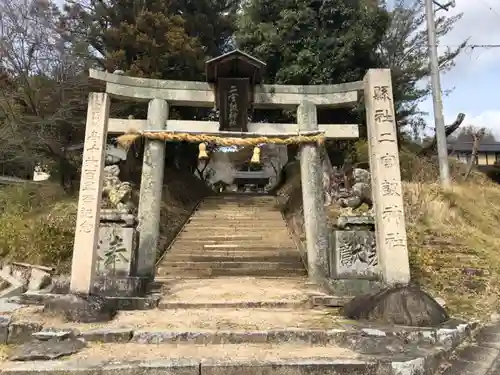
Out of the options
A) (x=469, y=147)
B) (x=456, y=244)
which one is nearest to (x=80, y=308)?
(x=456, y=244)

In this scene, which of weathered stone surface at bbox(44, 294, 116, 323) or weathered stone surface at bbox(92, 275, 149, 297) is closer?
weathered stone surface at bbox(44, 294, 116, 323)

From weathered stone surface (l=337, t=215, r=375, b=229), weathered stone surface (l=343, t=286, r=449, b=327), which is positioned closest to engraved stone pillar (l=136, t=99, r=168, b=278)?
weathered stone surface (l=337, t=215, r=375, b=229)

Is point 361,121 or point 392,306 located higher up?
point 361,121

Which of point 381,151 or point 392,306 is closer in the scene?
point 392,306

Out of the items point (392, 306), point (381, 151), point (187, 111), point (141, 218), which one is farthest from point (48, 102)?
point (392, 306)

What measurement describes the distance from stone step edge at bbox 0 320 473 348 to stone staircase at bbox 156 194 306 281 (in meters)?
4.14

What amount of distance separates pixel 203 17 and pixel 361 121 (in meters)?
7.85

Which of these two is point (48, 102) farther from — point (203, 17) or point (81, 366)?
point (81, 366)

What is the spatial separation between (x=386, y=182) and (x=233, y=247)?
20.2 feet

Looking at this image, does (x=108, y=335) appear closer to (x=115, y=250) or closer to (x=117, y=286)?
(x=117, y=286)

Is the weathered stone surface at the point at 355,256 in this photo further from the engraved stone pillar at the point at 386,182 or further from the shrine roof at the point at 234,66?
the shrine roof at the point at 234,66

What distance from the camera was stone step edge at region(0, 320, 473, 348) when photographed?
487 cm

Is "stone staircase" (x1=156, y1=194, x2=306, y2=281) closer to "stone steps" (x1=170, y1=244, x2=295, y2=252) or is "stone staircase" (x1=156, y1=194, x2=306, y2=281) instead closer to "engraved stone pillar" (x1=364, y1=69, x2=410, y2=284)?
Result: "stone steps" (x1=170, y1=244, x2=295, y2=252)

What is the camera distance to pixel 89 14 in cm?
1639
